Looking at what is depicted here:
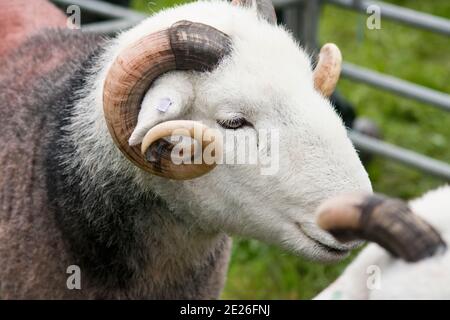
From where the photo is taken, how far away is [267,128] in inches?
110

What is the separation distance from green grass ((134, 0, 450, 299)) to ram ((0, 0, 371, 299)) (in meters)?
1.31

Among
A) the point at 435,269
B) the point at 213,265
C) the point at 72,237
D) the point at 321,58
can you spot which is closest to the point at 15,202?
the point at 72,237

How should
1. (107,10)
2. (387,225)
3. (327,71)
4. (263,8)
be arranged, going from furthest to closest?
(107,10)
(263,8)
(327,71)
(387,225)

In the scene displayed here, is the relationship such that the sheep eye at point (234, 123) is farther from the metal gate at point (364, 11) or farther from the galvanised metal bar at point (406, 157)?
the galvanised metal bar at point (406, 157)

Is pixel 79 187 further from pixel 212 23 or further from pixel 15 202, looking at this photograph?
pixel 212 23

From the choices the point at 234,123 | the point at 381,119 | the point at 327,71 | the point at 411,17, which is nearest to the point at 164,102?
the point at 234,123

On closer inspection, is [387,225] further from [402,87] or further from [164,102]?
[402,87]

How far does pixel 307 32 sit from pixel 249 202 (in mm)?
3091

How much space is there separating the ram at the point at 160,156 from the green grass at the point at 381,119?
1.31m

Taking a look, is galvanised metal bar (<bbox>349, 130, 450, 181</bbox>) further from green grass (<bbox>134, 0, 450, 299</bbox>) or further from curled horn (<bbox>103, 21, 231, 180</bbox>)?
curled horn (<bbox>103, 21, 231, 180</bbox>)

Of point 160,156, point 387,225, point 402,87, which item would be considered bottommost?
point 402,87

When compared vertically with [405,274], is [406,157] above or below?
below

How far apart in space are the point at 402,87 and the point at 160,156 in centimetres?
284
